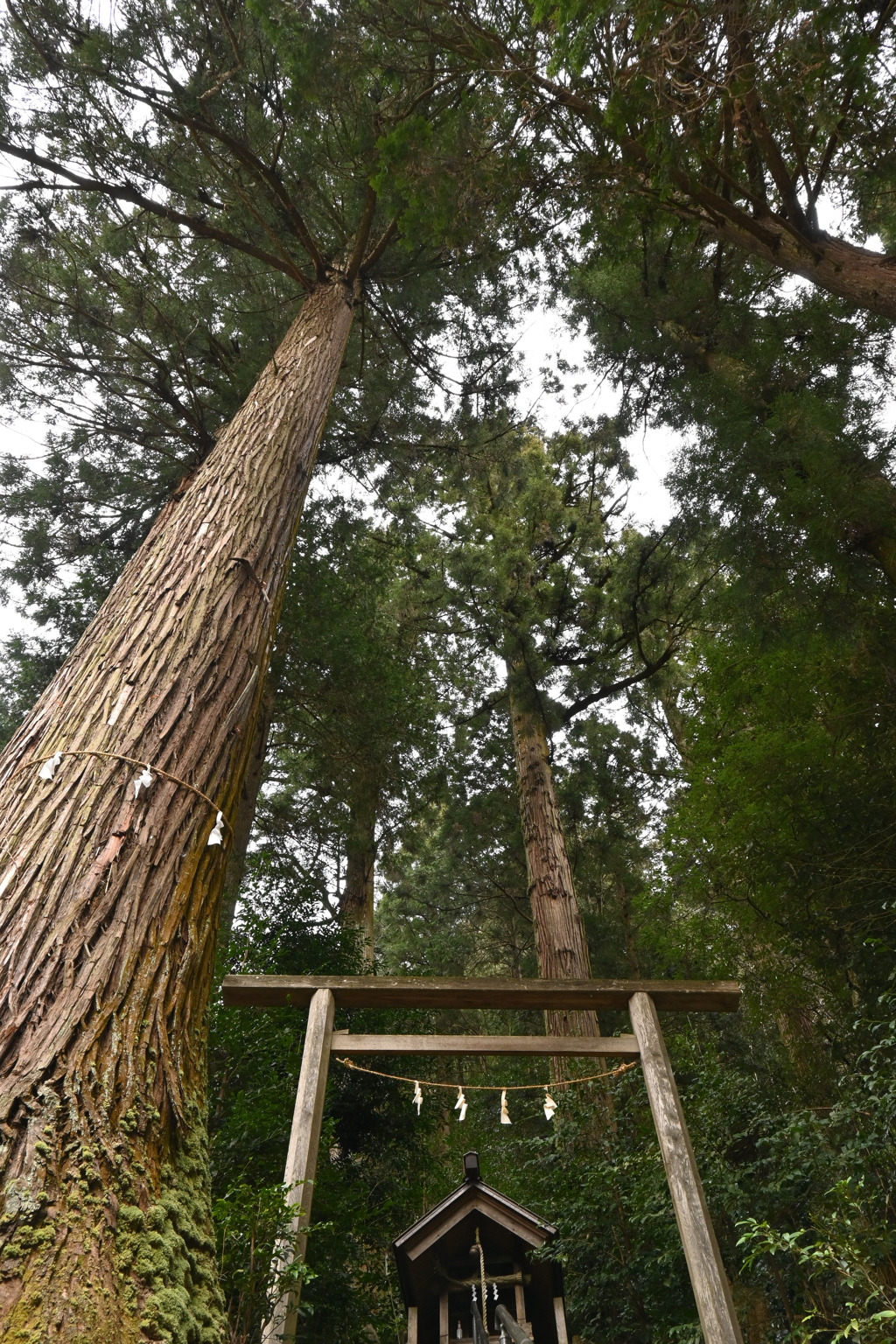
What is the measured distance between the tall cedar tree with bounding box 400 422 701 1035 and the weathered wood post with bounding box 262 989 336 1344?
3.60 m

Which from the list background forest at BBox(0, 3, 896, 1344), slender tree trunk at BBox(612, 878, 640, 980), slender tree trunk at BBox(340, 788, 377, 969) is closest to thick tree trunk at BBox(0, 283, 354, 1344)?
background forest at BBox(0, 3, 896, 1344)

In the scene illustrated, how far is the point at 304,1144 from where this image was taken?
332cm

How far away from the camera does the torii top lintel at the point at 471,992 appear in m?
3.82

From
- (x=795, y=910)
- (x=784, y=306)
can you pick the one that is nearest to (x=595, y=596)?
(x=784, y=306)

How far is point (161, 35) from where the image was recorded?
19.5 feet

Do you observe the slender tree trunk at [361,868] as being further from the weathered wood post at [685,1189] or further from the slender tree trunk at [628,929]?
the weathered wood post at [685,1189]

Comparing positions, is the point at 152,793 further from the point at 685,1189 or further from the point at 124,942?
the point at 685,1189

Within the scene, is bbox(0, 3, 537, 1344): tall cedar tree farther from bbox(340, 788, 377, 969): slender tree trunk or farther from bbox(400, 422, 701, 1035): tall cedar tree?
bbox(340, 788, 377, 969): slender tree trunk

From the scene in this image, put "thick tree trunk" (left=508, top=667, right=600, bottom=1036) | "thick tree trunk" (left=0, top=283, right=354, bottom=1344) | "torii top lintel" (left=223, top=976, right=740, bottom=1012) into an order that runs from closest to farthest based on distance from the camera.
Answer: "thick tree trunk" (left=0, top=283, right=354, bottom=1344) < "torii top lintel" (left=223, top=976, right=740, bottom=1012) < "thick tree trunk" (left=508, top=667, right=600, bottom=1036)

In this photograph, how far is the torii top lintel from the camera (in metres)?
3.82

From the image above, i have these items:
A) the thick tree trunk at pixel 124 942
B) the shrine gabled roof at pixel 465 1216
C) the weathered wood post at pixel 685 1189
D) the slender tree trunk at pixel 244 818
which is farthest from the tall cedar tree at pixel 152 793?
the shrine gabled roof at pixel 465 1216

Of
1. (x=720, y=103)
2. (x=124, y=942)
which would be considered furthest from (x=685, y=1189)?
(x=720, y=103)

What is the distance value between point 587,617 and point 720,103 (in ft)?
19.8

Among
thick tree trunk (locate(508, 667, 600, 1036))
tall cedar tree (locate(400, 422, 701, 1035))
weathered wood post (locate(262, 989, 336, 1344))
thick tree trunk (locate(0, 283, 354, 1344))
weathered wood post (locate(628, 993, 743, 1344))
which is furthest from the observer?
tall cedar tree (locate(400, 422, 701, 1035))
